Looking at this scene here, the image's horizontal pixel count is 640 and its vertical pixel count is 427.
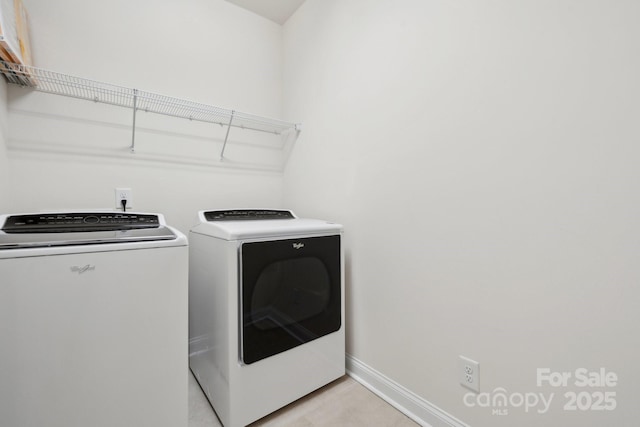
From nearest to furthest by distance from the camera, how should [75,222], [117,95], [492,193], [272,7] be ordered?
[492,193] < [75,222] < [117,95] < [272,7]

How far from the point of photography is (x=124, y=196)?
5.40 ft

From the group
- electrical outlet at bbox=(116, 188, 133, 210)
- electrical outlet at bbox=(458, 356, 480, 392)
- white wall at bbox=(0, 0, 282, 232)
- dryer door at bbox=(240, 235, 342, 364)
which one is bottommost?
electrical outlet at bbox=(458, 356, 480, 392)

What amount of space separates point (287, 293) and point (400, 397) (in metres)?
0.78

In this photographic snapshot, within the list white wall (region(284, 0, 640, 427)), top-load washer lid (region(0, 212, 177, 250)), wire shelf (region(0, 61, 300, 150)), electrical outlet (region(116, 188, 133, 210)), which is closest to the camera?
white wall (region(284, 0, 640, 427))

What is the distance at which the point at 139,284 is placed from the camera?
1006mm

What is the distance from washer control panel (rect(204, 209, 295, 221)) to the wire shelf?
672 mm

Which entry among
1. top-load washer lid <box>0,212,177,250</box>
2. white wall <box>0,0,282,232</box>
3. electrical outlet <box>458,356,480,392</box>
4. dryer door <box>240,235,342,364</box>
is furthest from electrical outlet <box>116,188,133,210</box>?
electrical outlet <box>458,356,480,392</box>

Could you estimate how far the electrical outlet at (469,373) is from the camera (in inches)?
43.3

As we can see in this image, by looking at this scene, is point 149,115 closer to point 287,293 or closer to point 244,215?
point 244,215

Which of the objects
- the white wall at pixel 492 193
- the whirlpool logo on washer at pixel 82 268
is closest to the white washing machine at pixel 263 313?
the white wall at pixel 492 193

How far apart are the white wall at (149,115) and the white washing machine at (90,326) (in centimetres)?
52

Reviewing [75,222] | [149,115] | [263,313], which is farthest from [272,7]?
[263,313]

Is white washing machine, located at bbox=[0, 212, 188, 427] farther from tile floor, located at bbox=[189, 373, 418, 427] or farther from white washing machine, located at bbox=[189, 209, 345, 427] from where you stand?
tile floor, located at bbox=[189, 373, 418, 427]

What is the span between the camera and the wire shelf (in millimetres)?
1339
